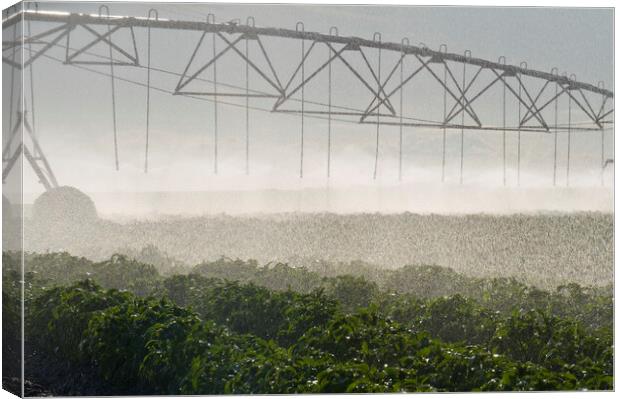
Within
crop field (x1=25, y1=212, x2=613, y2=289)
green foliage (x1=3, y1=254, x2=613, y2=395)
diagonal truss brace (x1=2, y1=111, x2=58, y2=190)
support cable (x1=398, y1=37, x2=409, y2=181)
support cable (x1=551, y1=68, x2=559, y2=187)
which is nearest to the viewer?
green foliage (x1=3, y1=254, x2=613, y2=395)

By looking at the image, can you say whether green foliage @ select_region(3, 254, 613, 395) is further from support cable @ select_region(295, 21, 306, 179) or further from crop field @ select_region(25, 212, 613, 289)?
support cable @ select_region(295, 21, 306, 179)

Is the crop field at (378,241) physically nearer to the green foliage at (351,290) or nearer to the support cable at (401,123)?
the green foliage at (351,290)

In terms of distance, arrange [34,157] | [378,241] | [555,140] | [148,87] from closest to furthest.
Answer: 1. [34,157]
2. [148,87]
3. [378,241]
4. [555,140]

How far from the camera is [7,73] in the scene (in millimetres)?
11656

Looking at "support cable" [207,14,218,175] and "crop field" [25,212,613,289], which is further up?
"support cable" [207,14,218,175]

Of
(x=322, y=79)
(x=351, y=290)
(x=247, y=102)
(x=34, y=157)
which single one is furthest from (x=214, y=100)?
(x=351, y=290)

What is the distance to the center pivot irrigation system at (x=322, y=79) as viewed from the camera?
11.5m

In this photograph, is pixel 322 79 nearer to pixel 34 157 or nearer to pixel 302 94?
pixel 302 94

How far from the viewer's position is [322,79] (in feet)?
39.3

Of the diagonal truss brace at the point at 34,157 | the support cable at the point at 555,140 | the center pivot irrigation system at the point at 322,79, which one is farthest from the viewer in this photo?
the support cable at the point at 555,140

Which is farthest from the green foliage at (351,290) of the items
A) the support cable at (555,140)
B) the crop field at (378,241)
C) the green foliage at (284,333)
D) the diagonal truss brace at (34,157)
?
the diagonal truss brace at (34,157)

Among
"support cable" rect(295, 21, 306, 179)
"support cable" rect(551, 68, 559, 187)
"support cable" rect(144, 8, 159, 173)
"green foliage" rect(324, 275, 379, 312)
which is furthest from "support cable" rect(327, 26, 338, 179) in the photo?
"support cable" rect(551, 68, 559, 187)

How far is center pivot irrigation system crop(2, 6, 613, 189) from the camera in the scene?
37.6ft

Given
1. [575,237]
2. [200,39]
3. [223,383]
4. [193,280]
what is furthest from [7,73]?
[575,237]
